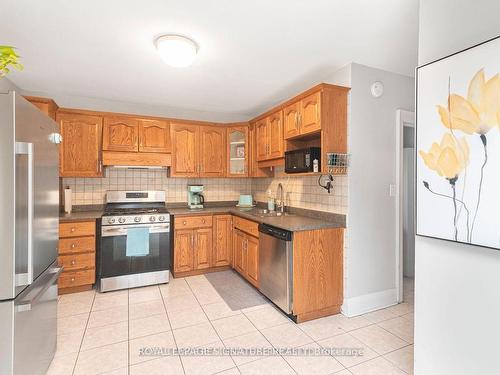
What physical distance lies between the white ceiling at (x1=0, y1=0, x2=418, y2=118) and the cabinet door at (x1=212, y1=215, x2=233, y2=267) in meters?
1.79

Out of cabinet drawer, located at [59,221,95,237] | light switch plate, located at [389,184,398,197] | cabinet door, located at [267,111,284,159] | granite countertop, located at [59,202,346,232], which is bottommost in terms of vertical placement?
cabinet drawer, located at [59,221,95,237]

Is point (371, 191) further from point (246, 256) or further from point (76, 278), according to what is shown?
point (76, 278)

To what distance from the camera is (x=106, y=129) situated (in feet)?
11.4

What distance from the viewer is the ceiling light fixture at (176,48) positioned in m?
2.10

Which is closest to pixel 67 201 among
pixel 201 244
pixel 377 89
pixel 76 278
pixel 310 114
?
pixel 76 278

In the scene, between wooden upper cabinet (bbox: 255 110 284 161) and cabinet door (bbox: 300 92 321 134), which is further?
wooden upper cabinet (bbox: 255 110 284 161)

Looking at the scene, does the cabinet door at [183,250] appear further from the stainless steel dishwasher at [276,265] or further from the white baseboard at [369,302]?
the white baseboard at [369,302]

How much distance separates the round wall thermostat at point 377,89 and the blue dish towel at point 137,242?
3038 mm

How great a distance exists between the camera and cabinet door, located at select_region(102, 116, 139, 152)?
347cm

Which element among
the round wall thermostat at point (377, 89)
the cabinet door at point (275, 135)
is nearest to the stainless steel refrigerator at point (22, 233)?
the cabinet door at point (275, 135)

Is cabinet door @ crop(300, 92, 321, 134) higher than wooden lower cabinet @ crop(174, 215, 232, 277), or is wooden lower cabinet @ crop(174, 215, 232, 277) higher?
cabinet door @ crop(300, 92, 321, 134)

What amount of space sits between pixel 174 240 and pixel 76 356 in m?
1.71

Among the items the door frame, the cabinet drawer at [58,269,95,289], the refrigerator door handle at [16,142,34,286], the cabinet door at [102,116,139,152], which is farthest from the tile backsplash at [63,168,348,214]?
the refrigerator door handle at [16,142,34,286]

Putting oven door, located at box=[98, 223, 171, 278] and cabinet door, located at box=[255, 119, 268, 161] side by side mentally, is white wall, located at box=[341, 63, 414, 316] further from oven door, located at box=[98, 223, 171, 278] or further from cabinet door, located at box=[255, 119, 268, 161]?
oven door, located at box=[98, 223, 171, 278]
